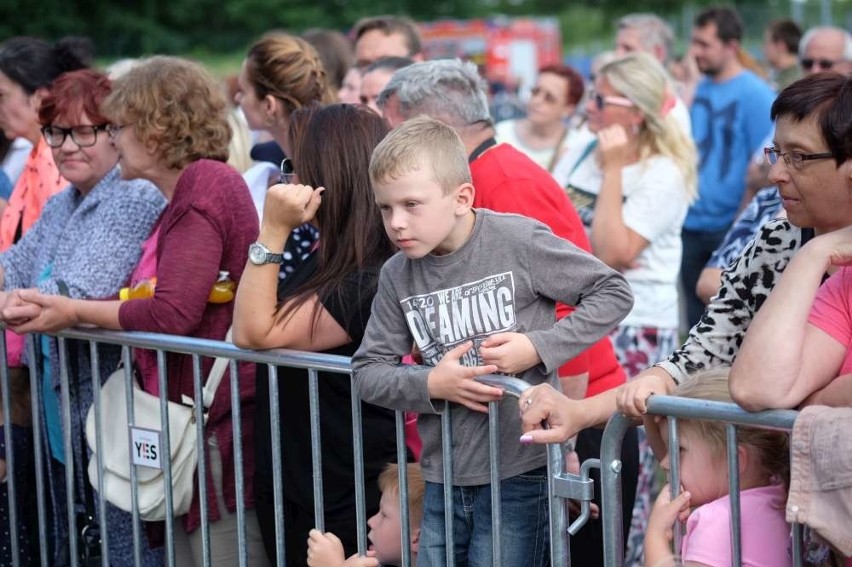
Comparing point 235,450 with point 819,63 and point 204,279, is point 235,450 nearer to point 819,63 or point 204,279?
point 204,279

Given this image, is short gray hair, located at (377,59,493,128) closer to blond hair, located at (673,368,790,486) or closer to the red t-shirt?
the red t-shirt

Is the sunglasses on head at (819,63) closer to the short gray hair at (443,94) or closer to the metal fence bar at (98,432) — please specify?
the short gray hair at (443,94)

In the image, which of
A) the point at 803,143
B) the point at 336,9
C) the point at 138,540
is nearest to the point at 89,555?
the point at 138,540

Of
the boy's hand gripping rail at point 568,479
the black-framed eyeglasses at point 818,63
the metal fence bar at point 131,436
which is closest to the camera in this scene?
the boy's hand gripping rail at point 568,479

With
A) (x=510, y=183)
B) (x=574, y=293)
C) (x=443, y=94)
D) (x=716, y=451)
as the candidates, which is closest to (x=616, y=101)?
(x=443, y=94)

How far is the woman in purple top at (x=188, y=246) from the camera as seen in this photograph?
4.01 m

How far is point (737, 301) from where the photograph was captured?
10.3 feet

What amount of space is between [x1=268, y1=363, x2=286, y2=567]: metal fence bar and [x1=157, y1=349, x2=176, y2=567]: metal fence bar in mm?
385

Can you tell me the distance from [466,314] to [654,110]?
2.85 metres

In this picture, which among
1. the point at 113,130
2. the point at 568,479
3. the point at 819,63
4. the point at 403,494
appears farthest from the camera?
the point at 819,63

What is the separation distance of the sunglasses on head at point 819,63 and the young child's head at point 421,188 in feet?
20.0

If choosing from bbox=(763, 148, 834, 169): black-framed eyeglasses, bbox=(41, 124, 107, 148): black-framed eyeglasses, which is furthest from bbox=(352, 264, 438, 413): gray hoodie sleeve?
bbox=(41, 124, 107, 148): black-framed eyeglasses

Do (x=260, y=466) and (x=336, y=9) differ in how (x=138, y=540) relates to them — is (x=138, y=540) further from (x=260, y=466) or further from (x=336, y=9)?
(x=336, y=9)

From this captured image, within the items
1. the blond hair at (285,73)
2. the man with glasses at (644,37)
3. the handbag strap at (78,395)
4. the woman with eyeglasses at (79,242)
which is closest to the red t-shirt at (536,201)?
the blond hair at (285,73)
